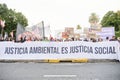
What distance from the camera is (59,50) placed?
25781 millimetres

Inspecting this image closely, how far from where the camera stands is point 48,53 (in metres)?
25.7

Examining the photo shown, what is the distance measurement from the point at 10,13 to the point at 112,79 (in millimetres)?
106240

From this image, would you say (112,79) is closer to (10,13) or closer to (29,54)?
(29,54)

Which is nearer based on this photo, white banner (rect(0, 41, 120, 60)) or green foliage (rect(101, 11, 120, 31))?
white banner (rect(0, 41, 120, 60))

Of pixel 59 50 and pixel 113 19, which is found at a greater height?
pixel 113 19

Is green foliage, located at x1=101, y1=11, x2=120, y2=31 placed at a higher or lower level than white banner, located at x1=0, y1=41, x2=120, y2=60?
higher

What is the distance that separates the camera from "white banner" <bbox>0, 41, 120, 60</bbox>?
25.6 meters

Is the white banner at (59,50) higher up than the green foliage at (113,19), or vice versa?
the green foliage at (113,19)

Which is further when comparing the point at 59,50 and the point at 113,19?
the point at 113,19

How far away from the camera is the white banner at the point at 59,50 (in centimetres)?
2556

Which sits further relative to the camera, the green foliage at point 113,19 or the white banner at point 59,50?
the green foliage at point 113,19

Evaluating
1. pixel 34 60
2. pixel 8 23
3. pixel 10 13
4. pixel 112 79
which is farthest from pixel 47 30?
pixel 10 13

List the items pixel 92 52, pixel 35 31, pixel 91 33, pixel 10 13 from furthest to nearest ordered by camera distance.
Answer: pixel 10 13 → pixel 91 33 → pixel 35 31 → pixel 92 52

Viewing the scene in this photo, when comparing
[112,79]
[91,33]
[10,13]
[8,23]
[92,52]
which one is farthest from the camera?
[10,13]
